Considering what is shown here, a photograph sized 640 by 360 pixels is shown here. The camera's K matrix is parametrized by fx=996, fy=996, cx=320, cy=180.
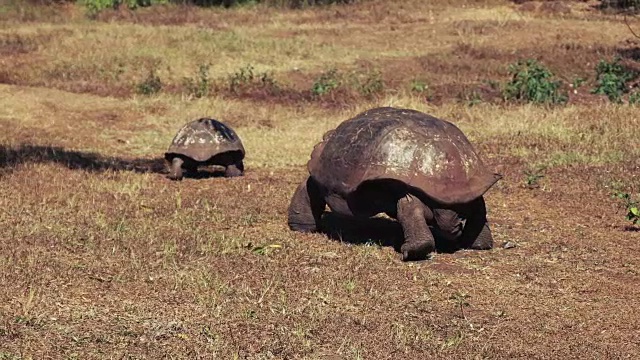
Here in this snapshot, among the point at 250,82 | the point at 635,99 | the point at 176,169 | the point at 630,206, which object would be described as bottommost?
the point at 250,82

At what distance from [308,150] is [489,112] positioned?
372cm

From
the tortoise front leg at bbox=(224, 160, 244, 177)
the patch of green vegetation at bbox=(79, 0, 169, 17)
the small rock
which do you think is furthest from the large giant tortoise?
the patch of green vegetation at bbox=(79, 0, 169, 17)

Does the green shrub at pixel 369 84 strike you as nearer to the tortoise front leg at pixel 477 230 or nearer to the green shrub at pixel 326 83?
the green shrub at pixel 326 83

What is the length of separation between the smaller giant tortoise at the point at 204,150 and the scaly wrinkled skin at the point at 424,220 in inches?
135

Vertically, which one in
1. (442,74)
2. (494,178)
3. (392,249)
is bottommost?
(442,74)

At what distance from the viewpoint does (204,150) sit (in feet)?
40.3

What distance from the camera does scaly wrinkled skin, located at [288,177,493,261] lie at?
8.05 metres

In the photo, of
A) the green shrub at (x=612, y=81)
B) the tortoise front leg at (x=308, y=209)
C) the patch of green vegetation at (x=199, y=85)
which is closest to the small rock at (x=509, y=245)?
the tortoise front leg at (x=308, y=209)

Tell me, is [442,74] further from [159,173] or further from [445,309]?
[445,309]

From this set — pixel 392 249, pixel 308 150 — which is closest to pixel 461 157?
pixel 392 249

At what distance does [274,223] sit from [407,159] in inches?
72.4

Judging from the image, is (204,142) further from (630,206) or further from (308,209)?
(630,206)

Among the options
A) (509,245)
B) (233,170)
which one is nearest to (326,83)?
(233,170)

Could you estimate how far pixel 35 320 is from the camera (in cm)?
612
